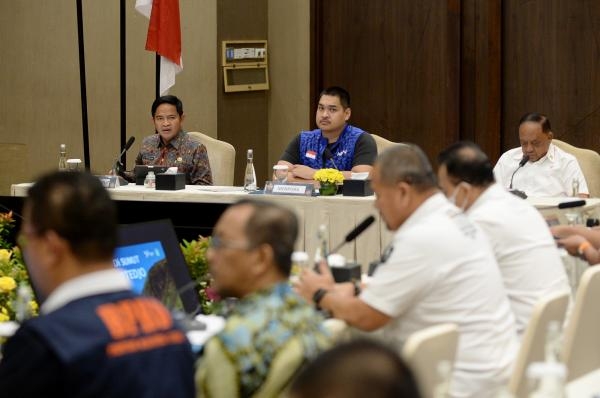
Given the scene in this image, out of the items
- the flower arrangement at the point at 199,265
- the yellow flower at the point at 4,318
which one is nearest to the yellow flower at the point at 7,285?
the yellow flower at the point at 4,318

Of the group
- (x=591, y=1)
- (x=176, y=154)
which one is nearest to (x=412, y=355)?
(x=176, y=154)

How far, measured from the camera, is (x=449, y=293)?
338 centimetres

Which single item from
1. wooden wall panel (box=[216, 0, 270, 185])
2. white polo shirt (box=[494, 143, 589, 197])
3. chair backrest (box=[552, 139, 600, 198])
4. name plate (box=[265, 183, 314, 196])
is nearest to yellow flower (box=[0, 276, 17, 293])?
name plate (box=[265, 183, 314, 196])

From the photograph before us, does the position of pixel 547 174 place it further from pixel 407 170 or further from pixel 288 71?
pixel 407 170

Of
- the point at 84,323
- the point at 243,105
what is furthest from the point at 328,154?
the point at 84,323

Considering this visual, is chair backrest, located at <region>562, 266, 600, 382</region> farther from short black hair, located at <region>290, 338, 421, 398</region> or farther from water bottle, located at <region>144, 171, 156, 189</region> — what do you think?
water bottle, located at <region>144, 171, 156, 189</region>

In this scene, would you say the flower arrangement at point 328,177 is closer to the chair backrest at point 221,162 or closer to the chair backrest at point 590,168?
the chair backrest at point 221,162

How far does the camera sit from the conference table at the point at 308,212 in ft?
19.4

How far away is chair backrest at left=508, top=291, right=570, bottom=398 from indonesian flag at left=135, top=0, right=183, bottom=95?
5799 millimetres

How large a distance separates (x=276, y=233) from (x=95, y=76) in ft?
22.7

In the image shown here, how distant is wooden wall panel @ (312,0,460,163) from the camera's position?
9484 millimetres

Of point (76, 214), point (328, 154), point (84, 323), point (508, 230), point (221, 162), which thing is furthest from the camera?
point (221, 162)

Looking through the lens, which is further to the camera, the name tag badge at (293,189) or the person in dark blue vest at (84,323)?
the name tag badge at (293,189)

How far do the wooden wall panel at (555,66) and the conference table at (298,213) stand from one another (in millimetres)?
3347
